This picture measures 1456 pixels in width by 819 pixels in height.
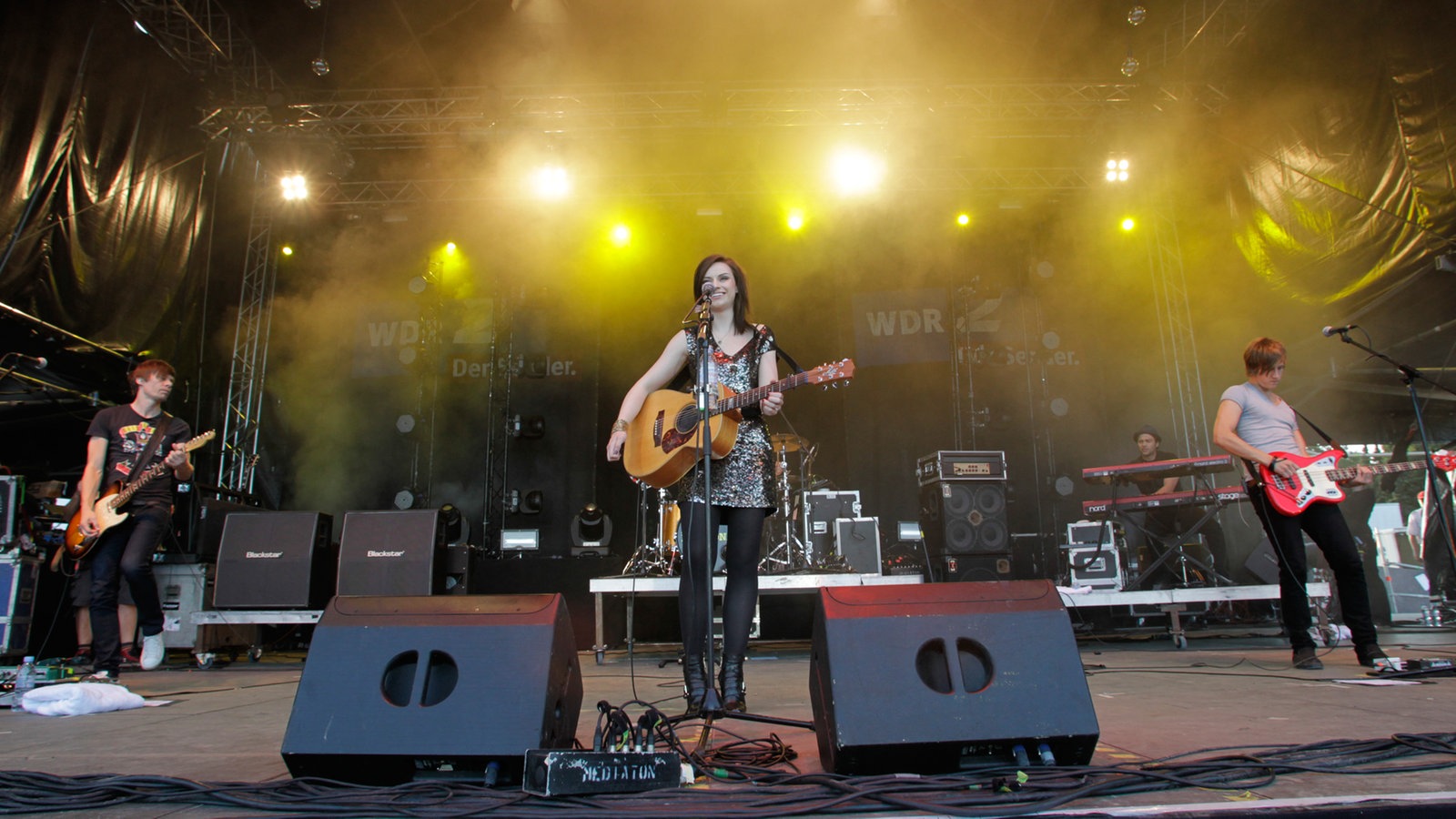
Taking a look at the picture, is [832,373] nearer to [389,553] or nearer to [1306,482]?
[1306,482]

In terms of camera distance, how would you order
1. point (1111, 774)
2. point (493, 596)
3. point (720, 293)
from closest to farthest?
point (1111, 774)
point (493, 596)
point (720, 293)

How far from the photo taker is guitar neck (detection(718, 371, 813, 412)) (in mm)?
2914

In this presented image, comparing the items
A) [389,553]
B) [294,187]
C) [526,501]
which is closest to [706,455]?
[389,553]

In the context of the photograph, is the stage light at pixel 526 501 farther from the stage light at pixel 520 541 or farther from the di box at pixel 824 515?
the di box at pixel 824 515

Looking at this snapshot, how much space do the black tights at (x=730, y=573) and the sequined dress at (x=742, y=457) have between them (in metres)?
0.05

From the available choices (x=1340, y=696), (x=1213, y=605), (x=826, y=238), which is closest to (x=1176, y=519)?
(x=1213, y=605)

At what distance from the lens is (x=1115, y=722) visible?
272 cm

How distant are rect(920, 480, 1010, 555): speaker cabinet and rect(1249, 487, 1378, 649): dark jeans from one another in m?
2.74

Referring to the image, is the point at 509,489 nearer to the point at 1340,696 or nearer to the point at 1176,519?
the point at 1176,519

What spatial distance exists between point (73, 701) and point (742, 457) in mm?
3094

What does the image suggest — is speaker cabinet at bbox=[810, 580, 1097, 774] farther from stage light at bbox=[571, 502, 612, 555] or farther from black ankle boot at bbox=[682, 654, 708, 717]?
stage light at bbox=[571, 502, 612, 555]

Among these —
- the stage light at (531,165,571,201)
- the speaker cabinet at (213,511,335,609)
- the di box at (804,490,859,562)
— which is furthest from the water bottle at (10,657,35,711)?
the stage light at (531,165,571,201)

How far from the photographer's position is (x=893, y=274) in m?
10.3

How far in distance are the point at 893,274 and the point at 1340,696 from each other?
7.66m
